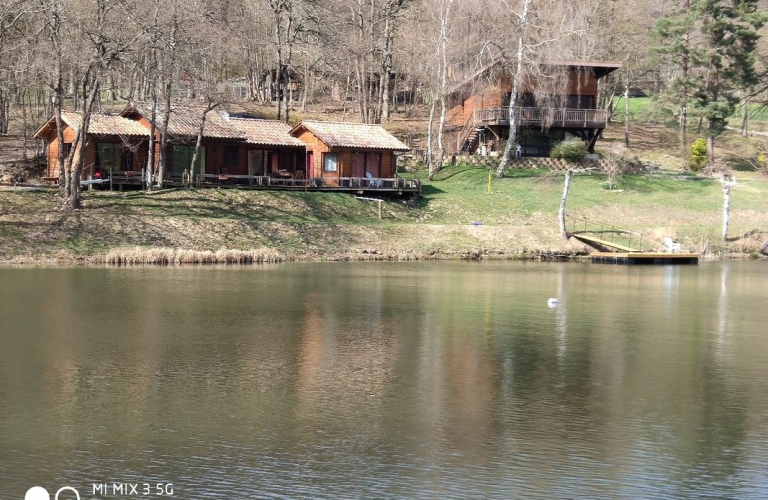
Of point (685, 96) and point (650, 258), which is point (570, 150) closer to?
point (685, 96)

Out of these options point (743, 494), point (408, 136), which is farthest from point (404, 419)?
point (408, 136)

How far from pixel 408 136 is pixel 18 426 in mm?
59632

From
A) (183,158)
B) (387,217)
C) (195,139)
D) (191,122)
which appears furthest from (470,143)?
(195,139)

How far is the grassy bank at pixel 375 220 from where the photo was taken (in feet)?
148

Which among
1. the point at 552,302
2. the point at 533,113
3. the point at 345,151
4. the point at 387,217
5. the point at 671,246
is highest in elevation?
the point at 533,113

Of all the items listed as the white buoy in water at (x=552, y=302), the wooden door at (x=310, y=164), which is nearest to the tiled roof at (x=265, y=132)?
the wooden door at (x=310, y=164)

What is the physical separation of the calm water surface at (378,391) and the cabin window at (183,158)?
22.2 metres

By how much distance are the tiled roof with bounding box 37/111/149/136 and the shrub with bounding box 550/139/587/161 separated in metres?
30.3

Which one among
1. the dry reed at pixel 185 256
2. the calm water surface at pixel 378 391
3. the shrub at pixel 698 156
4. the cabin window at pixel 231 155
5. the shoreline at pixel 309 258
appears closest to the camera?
the calm water surface at pixel 378 391

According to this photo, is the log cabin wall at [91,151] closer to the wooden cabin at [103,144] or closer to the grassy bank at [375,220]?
the wooden cabin at [103,144]

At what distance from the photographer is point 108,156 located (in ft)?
185

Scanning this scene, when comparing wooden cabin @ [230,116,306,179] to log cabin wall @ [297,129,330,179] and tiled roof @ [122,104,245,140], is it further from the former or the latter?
tiled roof @ [122,104,245,140]

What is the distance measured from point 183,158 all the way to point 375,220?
46.0ft

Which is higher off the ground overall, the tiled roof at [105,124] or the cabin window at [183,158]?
the tiled roof at [105,124]
